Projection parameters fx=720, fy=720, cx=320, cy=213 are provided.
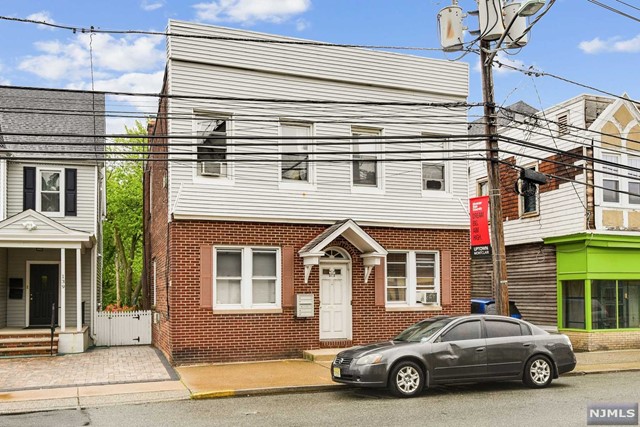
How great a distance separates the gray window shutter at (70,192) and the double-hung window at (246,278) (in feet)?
26.5

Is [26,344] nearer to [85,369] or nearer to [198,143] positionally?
[85,369]

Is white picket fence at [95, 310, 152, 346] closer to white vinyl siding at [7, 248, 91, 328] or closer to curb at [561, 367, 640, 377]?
white vinyl siding at [7, 248, 91, 328]

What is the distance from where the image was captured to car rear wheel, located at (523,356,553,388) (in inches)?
549

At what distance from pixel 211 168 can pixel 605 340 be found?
13.1 m

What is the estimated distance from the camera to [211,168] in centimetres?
1812

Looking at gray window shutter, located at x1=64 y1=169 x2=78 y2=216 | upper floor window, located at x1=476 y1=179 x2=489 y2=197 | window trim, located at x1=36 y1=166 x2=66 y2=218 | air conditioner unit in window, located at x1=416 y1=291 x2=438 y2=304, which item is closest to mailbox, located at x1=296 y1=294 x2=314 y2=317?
air conditioner unit in window, located at x1=416 y1=291 x2=438 y2=304

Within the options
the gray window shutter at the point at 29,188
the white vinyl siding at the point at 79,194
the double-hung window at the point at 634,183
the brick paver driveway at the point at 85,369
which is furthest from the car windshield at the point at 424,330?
the gray window shutter at the point at 29,188

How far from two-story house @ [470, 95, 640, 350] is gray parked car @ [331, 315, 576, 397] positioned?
819cm

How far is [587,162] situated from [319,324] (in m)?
9.81

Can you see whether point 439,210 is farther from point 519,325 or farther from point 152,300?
point 152,300

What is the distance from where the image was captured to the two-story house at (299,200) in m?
17.6

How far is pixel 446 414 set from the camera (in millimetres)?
11234

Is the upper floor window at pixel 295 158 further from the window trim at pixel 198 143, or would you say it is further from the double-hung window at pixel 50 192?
the double-hung window at pixel 50 192

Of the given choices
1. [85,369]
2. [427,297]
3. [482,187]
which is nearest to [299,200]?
[427,297]
